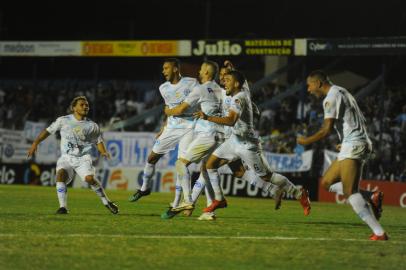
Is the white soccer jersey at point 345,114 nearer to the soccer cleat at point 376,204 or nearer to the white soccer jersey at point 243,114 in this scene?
the soccer cleat at point 376,204

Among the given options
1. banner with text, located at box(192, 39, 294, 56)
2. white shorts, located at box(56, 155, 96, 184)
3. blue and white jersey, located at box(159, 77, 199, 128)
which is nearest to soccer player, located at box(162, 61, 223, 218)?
blue and white jersey, located at box(159, 77, 199, 128)

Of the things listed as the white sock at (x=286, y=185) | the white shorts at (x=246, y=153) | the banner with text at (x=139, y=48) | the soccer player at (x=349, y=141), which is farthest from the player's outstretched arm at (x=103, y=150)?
the banner with text at (x=139, y=48)

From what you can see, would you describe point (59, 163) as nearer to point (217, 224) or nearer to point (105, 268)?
point (217, 224)

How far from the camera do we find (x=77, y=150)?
15.5 metres

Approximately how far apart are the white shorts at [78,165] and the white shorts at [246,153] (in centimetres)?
229

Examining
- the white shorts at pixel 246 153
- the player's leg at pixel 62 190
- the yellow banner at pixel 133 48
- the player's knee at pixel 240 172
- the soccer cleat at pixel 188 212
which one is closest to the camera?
the soccer cleat at pixel 188 212

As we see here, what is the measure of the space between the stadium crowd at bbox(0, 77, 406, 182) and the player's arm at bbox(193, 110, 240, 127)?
10576 millimetres

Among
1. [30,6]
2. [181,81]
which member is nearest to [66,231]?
[181,81]

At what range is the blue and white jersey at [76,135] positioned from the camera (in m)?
15.5

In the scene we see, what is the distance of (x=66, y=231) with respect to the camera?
456 inches

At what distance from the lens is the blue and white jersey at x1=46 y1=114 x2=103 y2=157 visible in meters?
15.5

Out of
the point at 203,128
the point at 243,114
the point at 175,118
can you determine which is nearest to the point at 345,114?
the point at 243,114

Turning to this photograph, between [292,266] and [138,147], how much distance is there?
20313 millimetres

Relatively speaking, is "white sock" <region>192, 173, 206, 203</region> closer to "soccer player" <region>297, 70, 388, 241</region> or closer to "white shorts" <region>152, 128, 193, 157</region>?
"white shorts" <region>152, 128, 193, 157</region>
